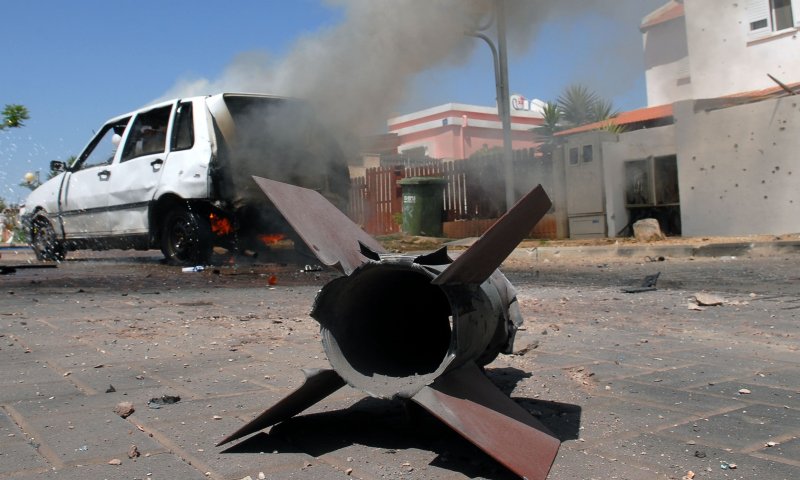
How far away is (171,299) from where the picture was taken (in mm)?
6055

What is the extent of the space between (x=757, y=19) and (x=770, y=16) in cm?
76

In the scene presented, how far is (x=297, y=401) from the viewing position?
8.00 ft

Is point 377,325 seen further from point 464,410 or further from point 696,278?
point 696,278

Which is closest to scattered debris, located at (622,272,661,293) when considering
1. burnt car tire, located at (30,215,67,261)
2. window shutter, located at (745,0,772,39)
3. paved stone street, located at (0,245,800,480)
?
paved stone street, located at (0,245,800,480)

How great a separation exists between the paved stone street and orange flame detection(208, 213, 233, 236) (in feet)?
7.64

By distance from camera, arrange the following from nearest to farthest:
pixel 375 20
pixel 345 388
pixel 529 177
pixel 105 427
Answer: pixel 105 427, pixel 345 388, pixel 375 20, pixel 529 177

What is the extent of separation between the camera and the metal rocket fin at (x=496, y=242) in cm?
217

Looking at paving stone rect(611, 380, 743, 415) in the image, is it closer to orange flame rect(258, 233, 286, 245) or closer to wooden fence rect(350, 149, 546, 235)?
orange flame rect(258, 233, 286, 245)

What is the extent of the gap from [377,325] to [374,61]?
510cm

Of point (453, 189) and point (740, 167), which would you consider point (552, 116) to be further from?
point (740, 167)

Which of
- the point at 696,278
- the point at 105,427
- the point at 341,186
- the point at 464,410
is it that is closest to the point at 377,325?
the point at 464,410

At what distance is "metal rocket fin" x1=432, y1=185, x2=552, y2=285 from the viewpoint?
2.17m

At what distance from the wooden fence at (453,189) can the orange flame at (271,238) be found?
13.5 feet

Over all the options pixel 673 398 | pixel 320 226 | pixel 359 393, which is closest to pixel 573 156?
pixel 673 398
